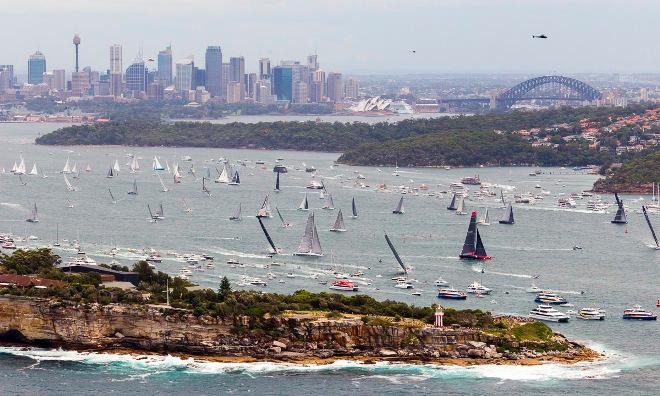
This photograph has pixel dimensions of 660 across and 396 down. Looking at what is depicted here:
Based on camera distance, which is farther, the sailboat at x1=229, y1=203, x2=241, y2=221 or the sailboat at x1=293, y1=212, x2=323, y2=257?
the sailboat at x1=229, y1=203, x2=241, y2=221

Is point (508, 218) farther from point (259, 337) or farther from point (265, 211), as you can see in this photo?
point (259, 337)

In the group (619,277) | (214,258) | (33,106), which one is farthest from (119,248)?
(33,106)

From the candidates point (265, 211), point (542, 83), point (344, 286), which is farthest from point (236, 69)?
point (344, 286)

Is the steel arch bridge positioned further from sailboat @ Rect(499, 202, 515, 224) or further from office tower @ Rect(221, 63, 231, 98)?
sailboat @ Rect(499, 202, 515, 224)

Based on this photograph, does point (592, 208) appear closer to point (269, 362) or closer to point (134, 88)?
point (269, 362)

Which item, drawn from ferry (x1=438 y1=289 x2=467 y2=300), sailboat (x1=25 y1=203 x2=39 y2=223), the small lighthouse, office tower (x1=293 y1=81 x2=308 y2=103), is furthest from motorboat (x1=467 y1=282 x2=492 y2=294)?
office tower (x1=293 y1=81 x2=308 y2=103)

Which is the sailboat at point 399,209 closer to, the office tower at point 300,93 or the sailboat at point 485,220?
the sailboat at point 485,220
